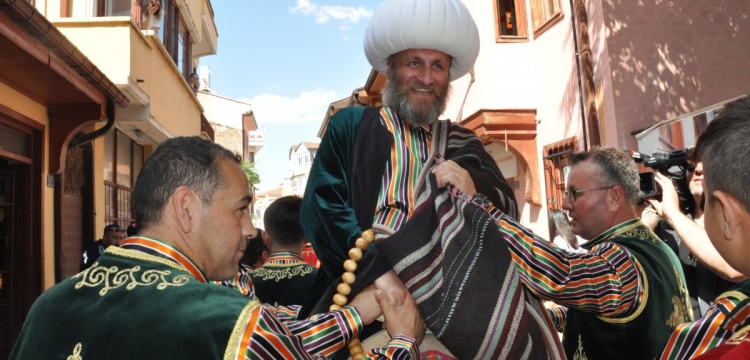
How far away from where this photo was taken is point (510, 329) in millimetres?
1895

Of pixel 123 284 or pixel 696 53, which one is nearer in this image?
pixel 123 284

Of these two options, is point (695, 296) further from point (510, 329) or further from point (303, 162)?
point (303, 162)

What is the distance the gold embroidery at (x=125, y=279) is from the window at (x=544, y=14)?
10.5 metres

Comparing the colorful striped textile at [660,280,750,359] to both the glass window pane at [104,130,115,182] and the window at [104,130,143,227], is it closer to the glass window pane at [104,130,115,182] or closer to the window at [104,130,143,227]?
the window at [104,130,143,227]

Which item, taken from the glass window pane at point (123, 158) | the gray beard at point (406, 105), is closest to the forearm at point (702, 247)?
the gray beard at point (406, 105)

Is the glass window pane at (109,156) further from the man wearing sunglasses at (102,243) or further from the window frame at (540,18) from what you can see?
the window frame at (540,18)

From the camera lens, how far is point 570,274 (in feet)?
6.64

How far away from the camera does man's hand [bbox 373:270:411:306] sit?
6.84 feet

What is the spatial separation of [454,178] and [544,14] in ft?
34.6

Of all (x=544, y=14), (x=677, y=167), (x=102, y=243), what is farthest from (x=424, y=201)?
(x=544, y=14)

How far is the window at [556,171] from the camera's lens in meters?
10.9

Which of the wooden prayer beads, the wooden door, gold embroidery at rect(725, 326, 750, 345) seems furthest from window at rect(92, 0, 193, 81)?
gold embroidery at rect(725, 326, 750, 345)

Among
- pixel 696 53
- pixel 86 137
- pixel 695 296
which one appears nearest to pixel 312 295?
pixel 695 296

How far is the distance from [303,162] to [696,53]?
8412cm
